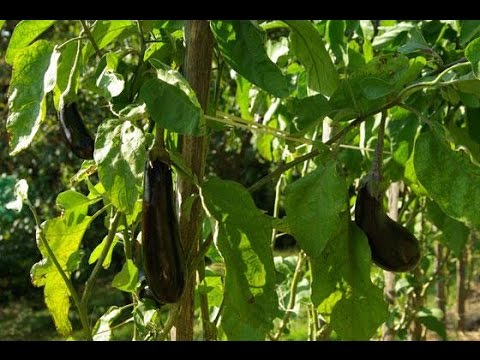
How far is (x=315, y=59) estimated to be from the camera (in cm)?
77

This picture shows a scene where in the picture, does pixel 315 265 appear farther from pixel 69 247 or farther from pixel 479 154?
pixel 479 154

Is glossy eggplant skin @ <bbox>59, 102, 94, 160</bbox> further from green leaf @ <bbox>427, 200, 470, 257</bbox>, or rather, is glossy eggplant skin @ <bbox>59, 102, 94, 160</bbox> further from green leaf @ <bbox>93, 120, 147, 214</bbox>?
green leaf @ <bbox>427, 200, 470, 257</bbox>

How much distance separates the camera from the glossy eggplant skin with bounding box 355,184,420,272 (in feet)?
2.26

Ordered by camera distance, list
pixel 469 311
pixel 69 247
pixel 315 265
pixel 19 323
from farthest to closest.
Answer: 1. pixel 19 323
2. pixel 469 311
3. pixel 69 247
4. pixel 315 265

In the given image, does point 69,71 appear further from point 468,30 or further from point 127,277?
point 468,30

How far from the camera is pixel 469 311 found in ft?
13.1

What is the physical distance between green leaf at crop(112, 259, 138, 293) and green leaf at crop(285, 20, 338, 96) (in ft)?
0.92

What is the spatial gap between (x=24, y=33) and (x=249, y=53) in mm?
246

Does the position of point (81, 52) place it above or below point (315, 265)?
above

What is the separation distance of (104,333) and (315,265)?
0.96 feet

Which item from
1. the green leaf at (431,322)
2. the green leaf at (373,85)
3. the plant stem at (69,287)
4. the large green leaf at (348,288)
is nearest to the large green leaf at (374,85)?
the green leaf at (373,85)

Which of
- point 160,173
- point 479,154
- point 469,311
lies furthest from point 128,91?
point 469,311

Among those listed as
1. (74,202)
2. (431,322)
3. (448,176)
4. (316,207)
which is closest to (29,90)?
(74,202)
